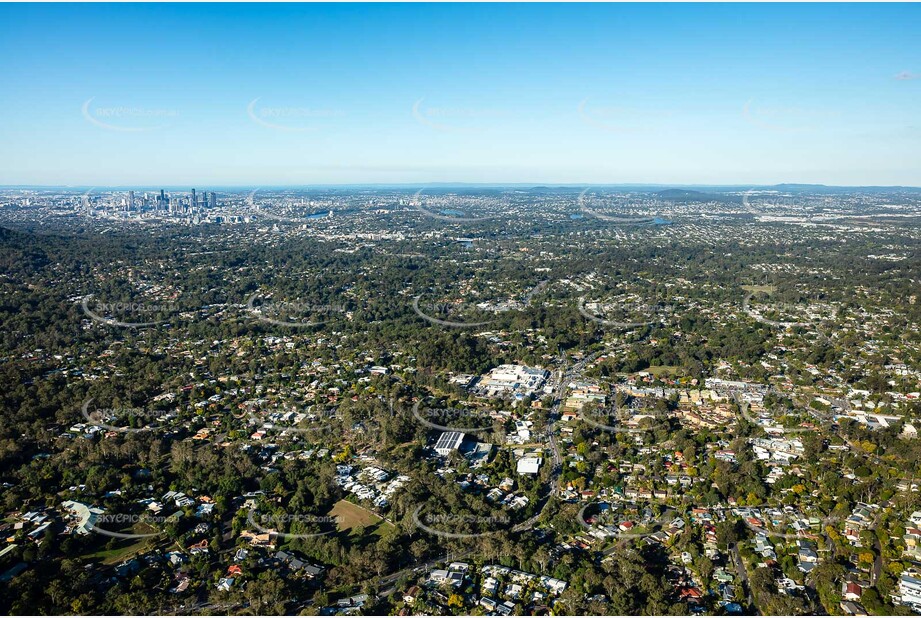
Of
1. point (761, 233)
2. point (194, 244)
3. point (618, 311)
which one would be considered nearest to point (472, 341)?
point (618, 311)

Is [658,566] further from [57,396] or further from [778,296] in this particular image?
[778,296]

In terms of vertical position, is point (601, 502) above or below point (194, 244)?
below

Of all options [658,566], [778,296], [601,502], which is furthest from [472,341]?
[778,296]

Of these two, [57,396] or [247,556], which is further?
[57,396]

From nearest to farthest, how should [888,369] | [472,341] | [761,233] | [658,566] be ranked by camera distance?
1. [658,566]
2. [888,369]
3. [472,341]
4. [761,233]

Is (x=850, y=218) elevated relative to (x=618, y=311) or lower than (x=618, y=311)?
elevated

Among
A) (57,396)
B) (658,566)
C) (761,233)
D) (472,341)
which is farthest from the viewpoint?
(761,233)

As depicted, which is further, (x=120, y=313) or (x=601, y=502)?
Result: (x=120, y=313)

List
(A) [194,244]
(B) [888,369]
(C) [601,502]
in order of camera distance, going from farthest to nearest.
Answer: (A) [194,244], (B) [888,369], (C) [601,502]

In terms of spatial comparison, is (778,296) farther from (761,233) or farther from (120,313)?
(120,313)
